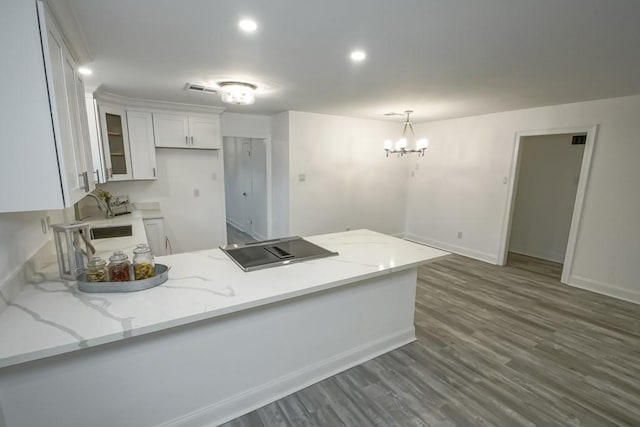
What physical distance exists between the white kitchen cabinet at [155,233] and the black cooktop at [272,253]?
1.93 metres

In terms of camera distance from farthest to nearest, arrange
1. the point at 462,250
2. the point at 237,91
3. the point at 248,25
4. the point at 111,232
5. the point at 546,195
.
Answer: the point at 462,250, the point at 546,195, the point at 111,232, the point at 237,91, the point at 248,25

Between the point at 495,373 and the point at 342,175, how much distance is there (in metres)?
3.53

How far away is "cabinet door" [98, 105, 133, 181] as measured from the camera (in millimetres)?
3281

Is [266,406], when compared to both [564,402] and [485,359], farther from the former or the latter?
[564,402]

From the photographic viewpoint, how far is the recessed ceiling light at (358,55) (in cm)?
204

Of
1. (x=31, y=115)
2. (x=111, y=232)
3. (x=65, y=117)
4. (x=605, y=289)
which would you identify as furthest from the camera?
(x=605, y=289)

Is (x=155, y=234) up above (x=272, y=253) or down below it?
below

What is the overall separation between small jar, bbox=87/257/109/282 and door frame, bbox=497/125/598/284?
15.9ft

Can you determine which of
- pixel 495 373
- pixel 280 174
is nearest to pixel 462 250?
pixel 495 373

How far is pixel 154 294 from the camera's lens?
149 cm

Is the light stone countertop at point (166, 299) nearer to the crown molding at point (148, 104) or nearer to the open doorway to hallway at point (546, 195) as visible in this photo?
the crown molding at point (148, 104)

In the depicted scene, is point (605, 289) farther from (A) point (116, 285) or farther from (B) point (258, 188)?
(B) point (258, 188)

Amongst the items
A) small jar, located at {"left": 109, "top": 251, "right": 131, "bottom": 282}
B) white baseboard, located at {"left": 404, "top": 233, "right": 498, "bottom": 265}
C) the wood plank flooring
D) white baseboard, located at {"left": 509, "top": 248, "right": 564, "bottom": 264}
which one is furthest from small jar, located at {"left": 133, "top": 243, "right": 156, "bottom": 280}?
white baseboard, located at {"left": 509, "top": 248, "right": 564, "bottom": 264}

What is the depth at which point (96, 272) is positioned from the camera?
60.7 inches
